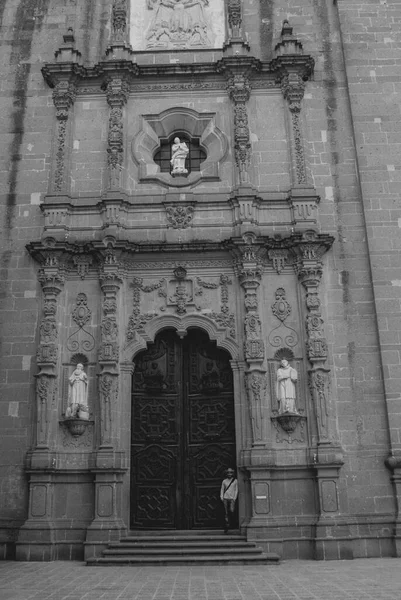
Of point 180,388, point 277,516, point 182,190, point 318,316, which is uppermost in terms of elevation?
point 182,190

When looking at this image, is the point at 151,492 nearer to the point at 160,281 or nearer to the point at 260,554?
the point at 260,554

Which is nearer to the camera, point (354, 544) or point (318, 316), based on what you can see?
point (354, 544)

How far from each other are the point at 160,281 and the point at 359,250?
16.1 feet

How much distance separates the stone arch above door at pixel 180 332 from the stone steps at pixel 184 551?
3.96m

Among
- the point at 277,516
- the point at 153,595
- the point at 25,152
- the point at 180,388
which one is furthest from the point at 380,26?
the point at 153,595

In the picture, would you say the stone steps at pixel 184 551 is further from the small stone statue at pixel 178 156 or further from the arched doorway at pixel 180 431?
the small stone statue at pixel 178 156

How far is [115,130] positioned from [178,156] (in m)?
1.77

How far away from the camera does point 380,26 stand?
57.9ft

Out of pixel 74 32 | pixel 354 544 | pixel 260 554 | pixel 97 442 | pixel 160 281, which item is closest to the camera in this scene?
pixel 260 554

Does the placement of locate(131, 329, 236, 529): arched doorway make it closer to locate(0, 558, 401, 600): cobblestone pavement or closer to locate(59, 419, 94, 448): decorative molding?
locate(59, 419, 94, 448): decorative molding

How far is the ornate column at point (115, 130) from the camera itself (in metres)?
16.0

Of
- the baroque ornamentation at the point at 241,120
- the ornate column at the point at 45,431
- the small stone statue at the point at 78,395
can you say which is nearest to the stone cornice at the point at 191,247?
the ornate column at the point at 45,431

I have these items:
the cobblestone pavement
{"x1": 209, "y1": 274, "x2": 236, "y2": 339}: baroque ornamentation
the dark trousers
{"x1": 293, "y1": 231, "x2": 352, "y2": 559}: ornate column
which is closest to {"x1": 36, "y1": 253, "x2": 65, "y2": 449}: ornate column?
the cobblestone pavement

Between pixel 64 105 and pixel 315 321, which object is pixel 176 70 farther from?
pixel 315 321
